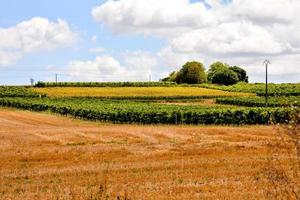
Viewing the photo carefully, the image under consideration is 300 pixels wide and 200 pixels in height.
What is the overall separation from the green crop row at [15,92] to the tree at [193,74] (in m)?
68.3

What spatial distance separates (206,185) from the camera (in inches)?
707

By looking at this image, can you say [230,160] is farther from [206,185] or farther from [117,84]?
[117,84]

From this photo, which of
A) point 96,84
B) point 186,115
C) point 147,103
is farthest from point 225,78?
point 186,115

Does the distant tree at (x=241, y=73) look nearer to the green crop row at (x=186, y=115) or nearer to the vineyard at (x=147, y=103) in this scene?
the vineyard at (x=147, y=103)

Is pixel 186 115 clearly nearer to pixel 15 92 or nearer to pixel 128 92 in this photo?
pixel 128 92

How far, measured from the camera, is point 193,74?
173 metres

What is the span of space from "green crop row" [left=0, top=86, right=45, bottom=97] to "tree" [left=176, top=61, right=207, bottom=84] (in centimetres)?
6834

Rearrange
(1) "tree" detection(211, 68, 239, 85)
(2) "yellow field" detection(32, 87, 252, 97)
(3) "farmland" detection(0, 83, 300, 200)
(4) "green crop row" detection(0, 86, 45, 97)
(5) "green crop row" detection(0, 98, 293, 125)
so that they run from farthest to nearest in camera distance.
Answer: (1) "tree" detection(211, 68, 239, 85), (2) "yellow field" detection(32, 87, 252, 97), (4) "green crop row" detection(0, 86, 45, 97), (5) "green crop row" detection(0, 98, 293, 125), (3) "farmland" detection(0, 83, 300, 200)

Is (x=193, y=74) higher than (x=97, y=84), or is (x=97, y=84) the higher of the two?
(x=193, y=74)

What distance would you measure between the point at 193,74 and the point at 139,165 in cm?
14872

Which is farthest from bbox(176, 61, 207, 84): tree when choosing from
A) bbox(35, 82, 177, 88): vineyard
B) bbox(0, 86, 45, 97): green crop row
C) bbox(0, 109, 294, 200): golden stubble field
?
bbox(0, 109, 294, 200): golden stubble field

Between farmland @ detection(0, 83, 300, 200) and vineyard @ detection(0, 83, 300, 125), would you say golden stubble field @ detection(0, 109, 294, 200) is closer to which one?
farmland @ detection(0, 83, 300, 200)

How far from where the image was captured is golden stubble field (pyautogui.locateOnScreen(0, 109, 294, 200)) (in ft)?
52.5

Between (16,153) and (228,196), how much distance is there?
18.7 meters
